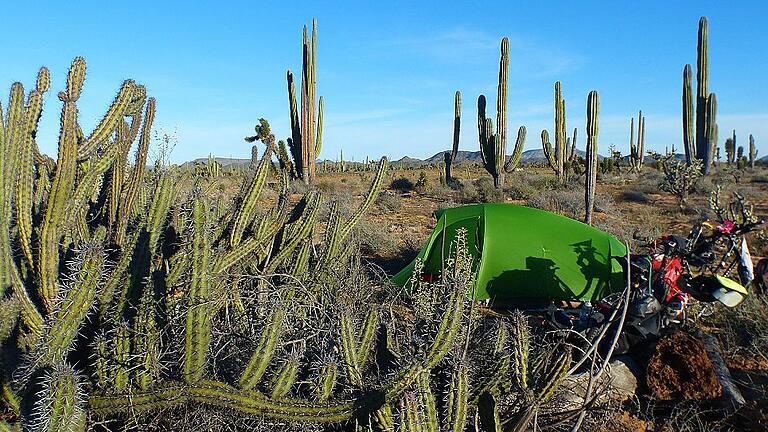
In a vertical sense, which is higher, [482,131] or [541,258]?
[482,131]

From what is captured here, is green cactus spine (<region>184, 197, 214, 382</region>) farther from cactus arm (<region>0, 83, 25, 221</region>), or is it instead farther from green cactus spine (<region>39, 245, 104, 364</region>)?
cactus arm (<region>0, 83, 25, 221</region>)

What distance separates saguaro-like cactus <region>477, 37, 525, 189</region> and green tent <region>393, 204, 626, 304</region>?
1067 cm

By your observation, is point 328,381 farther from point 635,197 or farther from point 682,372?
point 635,197

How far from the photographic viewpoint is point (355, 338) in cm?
309

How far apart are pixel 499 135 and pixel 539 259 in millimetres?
11277

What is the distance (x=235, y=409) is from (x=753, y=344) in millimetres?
4378

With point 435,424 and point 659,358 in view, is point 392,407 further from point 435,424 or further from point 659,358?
point 659,358

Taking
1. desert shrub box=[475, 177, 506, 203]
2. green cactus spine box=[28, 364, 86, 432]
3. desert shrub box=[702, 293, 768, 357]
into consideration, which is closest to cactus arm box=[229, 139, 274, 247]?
green cactus spine box=[28, 364, 86, 432]

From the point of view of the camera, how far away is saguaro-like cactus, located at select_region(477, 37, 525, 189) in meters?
17.1

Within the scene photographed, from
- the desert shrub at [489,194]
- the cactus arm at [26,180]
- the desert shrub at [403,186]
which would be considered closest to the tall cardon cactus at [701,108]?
the desert shrub at [489,194]

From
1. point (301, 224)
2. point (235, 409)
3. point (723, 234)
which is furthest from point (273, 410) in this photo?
point (723, 234)

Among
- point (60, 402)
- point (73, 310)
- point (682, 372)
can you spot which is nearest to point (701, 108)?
point (682, 372)

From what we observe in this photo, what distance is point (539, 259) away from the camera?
6965mm

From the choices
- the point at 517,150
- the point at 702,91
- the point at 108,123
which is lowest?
the point at 108,123
